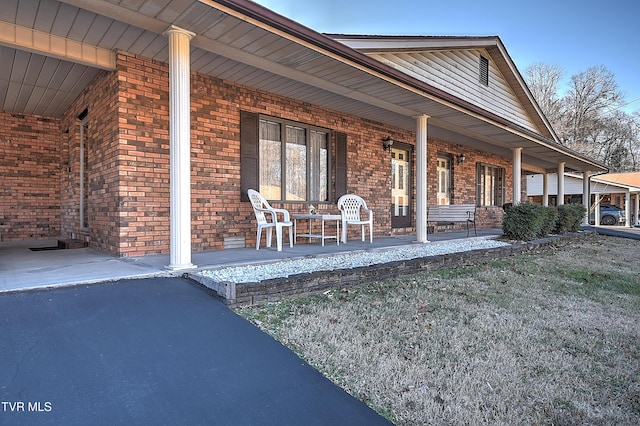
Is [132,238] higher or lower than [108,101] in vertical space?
lower

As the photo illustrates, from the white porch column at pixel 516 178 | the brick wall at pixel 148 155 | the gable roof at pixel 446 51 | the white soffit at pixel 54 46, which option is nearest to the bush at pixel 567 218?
the white porch column at pixel 516 178

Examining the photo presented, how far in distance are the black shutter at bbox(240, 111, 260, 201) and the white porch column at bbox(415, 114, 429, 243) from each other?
2.93 m

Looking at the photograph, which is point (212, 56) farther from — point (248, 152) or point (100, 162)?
point (100, 162)

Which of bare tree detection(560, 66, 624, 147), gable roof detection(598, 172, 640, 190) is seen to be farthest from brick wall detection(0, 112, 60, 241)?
bare tree detection(560, 66, 624, 147)

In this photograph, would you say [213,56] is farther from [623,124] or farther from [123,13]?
[623,124]

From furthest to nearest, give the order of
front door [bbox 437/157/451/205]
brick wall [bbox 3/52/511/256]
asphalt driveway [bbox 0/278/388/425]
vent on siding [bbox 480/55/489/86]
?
vent on siding [bbox 480/55/489/86] → front door [bbox 437/157/451/205] → brick wall [bbox 3/52/511/256] → asphalt driveway [bbox 0/278/388/425]

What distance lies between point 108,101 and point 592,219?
2730 centimetres

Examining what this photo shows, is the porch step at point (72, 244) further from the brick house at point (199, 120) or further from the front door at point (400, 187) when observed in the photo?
the front door at point (400, 187)

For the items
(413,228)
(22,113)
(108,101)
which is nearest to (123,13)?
(108,101)

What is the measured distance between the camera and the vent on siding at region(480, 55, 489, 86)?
10.3m

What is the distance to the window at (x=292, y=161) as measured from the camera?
638 cm

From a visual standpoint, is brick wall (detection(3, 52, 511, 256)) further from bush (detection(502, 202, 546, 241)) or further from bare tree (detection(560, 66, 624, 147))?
bare tree (detection(560, 66, 624, 147))

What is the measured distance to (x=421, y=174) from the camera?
6.82 meters

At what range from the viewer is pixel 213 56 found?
477 centimetres
